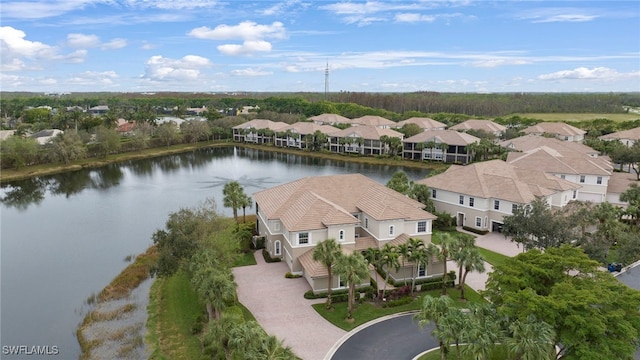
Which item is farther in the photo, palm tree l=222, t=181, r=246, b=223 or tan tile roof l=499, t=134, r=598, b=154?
tan tile roof l=499, t=134, r=598, b=154

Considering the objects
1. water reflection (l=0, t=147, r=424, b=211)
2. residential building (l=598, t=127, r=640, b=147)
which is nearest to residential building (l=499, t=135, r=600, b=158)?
residential building (l=598, t=127, r=640, b=147)

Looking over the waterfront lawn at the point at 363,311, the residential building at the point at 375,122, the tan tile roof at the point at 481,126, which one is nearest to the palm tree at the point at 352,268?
the waterfront lawn at the point at 363,311

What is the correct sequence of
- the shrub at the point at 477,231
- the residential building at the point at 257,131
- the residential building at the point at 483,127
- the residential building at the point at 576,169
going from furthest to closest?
the residential building at the point at 257,131
the residential building at the point at 483,127
the residential building at the point at 576,169
the shrub at the point at 477,231

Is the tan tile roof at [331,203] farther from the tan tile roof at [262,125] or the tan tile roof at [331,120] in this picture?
the tan tile roof at [331,120]

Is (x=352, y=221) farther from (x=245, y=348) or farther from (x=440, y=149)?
(x=440, y=149)

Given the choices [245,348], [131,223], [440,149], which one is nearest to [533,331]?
[245,348]

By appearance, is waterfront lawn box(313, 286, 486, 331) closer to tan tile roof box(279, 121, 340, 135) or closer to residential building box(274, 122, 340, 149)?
residential building box(274, 122, 340, 149)
